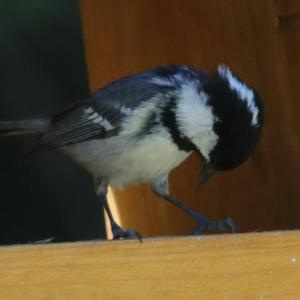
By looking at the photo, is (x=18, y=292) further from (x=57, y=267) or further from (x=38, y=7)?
(x=38, y=7)

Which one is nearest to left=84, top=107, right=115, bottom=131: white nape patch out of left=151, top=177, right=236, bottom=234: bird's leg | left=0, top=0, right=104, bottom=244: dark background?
left=151, top=177, right=236, bottom=234: bird's leg

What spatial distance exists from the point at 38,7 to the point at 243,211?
809 millimetres

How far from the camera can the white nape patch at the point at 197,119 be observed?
2.09 meters

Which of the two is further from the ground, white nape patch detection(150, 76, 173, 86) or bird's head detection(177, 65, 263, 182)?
white nape patch detection(150, 76, 173, 86)

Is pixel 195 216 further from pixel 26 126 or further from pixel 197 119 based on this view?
pixel 26 126

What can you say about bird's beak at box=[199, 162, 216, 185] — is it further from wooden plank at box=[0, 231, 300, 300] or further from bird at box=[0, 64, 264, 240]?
wooden plank at box=[0, 231, 300, 300]

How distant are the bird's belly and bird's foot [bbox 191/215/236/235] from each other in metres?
0.14

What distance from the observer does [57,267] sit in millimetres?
1606

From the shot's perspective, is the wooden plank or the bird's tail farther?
the bird's tail

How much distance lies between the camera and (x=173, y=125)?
83.4 inches

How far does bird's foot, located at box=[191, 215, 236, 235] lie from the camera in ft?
6.93

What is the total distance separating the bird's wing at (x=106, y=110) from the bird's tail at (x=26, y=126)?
0.04m

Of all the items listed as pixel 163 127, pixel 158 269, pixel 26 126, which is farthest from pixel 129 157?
pixel 158 269

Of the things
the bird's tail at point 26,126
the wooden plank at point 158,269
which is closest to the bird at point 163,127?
the bird's tail at point 26,126
